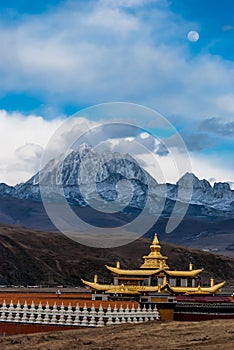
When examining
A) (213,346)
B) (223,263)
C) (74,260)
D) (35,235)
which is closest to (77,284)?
(74,260)

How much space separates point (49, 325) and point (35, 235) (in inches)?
5146

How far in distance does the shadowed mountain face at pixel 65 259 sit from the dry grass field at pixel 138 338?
8769cm

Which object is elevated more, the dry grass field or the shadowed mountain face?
the shadowed mountain face

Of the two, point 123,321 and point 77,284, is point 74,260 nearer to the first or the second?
point 77,284

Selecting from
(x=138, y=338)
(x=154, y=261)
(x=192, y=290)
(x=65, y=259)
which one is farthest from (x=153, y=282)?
(x=65, y=259)

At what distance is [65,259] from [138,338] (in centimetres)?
11800

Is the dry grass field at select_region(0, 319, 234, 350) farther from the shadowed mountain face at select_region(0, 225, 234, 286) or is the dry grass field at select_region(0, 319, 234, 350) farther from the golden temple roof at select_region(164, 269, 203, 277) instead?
the shadowed mountain face at select_region(0, 225, 234, 286)

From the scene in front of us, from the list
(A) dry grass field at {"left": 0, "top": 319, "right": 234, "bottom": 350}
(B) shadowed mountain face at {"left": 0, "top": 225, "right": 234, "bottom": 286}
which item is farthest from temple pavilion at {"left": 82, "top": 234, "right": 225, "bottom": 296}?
(B) shadowed mountain face at {"left": 0, "top": 225, "right": 234, "bottom": 286}

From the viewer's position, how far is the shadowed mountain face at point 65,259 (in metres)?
130

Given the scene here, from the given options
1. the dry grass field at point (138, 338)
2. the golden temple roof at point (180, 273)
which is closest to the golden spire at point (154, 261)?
the golden temple roof at point (180, 273)

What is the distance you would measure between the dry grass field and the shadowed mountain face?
8769cm

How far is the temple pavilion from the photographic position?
4491cm

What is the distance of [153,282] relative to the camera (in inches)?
1880

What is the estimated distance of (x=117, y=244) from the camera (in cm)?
18688
